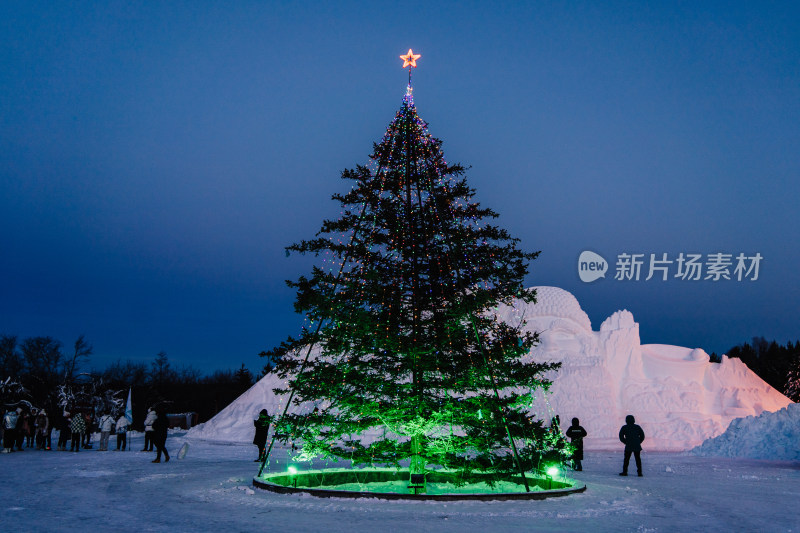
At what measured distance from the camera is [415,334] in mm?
13094

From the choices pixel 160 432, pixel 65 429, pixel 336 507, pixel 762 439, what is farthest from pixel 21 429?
pixel 762 439

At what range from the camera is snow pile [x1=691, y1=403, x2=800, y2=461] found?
26.1 metres

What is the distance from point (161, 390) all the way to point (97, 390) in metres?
10.5

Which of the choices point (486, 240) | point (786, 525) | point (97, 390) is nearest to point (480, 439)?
point (486, 240)

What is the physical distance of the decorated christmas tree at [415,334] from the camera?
12.6 m

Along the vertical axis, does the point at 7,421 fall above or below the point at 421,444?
below

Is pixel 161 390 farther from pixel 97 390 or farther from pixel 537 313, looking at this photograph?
pixel 537 313

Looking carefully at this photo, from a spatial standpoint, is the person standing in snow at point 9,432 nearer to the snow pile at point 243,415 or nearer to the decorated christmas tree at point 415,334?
the snow pile at point 243,415

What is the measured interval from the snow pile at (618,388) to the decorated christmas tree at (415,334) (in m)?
19.1

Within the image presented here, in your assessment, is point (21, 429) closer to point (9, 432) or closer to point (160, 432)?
point (9, 432)

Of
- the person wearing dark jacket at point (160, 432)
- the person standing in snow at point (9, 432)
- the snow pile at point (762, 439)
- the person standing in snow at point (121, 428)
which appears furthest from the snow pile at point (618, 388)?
the person wearing dark jacket at point (160, 432)

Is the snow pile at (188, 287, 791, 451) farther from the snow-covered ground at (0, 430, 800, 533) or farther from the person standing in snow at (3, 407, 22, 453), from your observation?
the snow-covered ground at (0, 430, 800, 533)

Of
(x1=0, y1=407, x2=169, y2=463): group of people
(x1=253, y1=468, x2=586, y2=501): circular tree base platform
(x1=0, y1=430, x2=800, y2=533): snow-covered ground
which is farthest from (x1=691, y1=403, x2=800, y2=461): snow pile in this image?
(x1=0, y1=407, x2=169, y2=463): group of people

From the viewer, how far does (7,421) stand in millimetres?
22953
